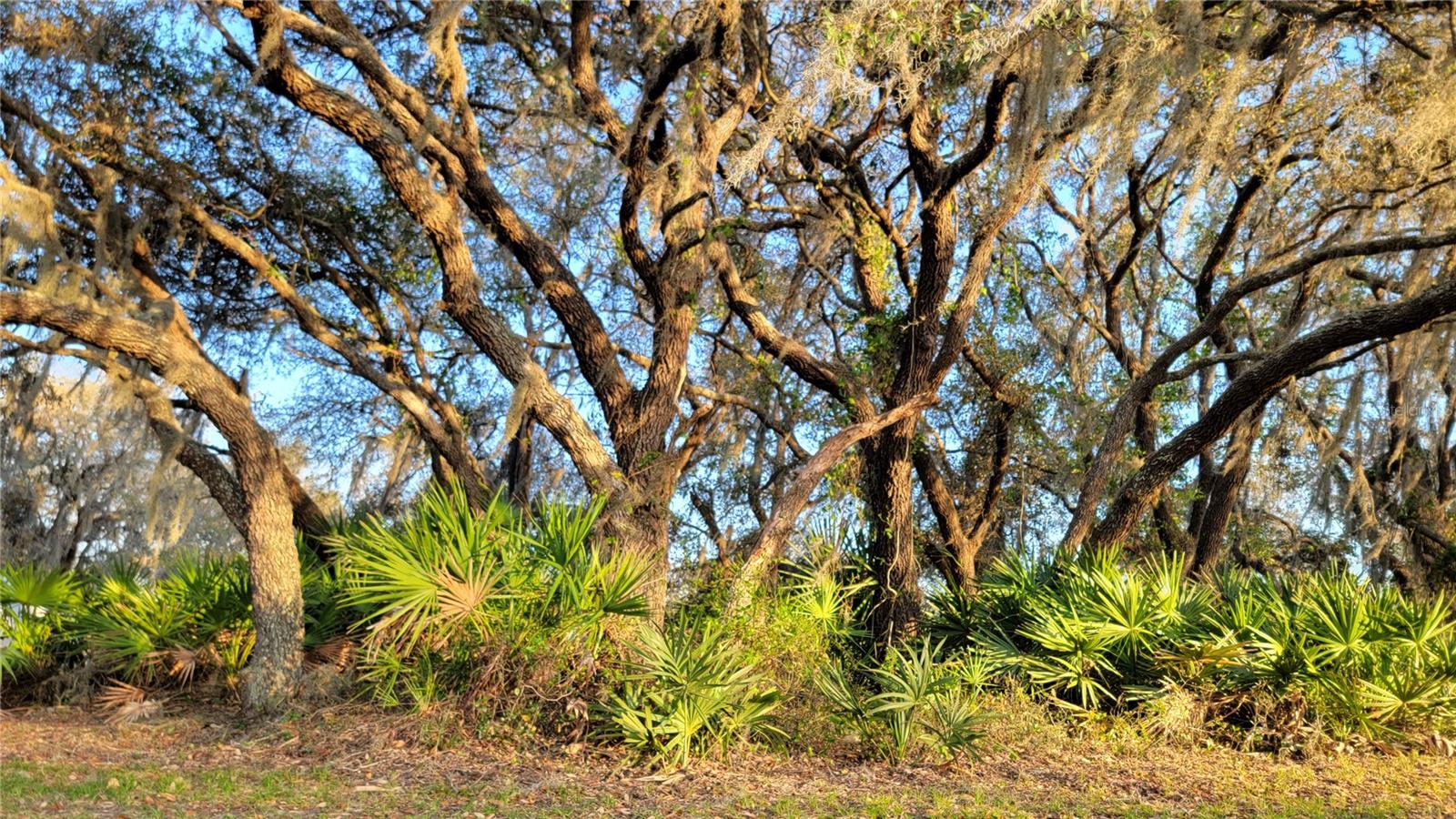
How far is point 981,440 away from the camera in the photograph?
15.1 metres

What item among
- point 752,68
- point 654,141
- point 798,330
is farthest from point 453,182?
point 798,330

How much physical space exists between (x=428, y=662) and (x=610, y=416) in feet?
10.7

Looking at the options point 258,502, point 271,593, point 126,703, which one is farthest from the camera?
point 126,703

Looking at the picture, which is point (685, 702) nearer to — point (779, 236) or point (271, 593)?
point (271, 593)

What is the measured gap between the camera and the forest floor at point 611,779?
680 centimetres

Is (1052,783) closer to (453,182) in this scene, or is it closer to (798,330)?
(453,182)

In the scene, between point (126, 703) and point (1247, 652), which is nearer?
point (1247, 652)

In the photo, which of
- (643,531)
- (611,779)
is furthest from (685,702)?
(643,531)

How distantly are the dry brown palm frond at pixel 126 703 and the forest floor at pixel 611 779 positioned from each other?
0.39 m

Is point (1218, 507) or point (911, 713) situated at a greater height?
point (1218, 507)

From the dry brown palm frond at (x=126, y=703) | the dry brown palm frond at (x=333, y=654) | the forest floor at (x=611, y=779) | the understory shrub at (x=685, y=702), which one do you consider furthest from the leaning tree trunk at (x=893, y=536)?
the dry brown palm frond at (x=126, y=703)

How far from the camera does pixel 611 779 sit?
758 cm

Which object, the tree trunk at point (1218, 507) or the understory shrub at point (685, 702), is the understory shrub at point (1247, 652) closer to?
the understory shrub at point (685, 702)

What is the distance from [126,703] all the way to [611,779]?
205 inches
